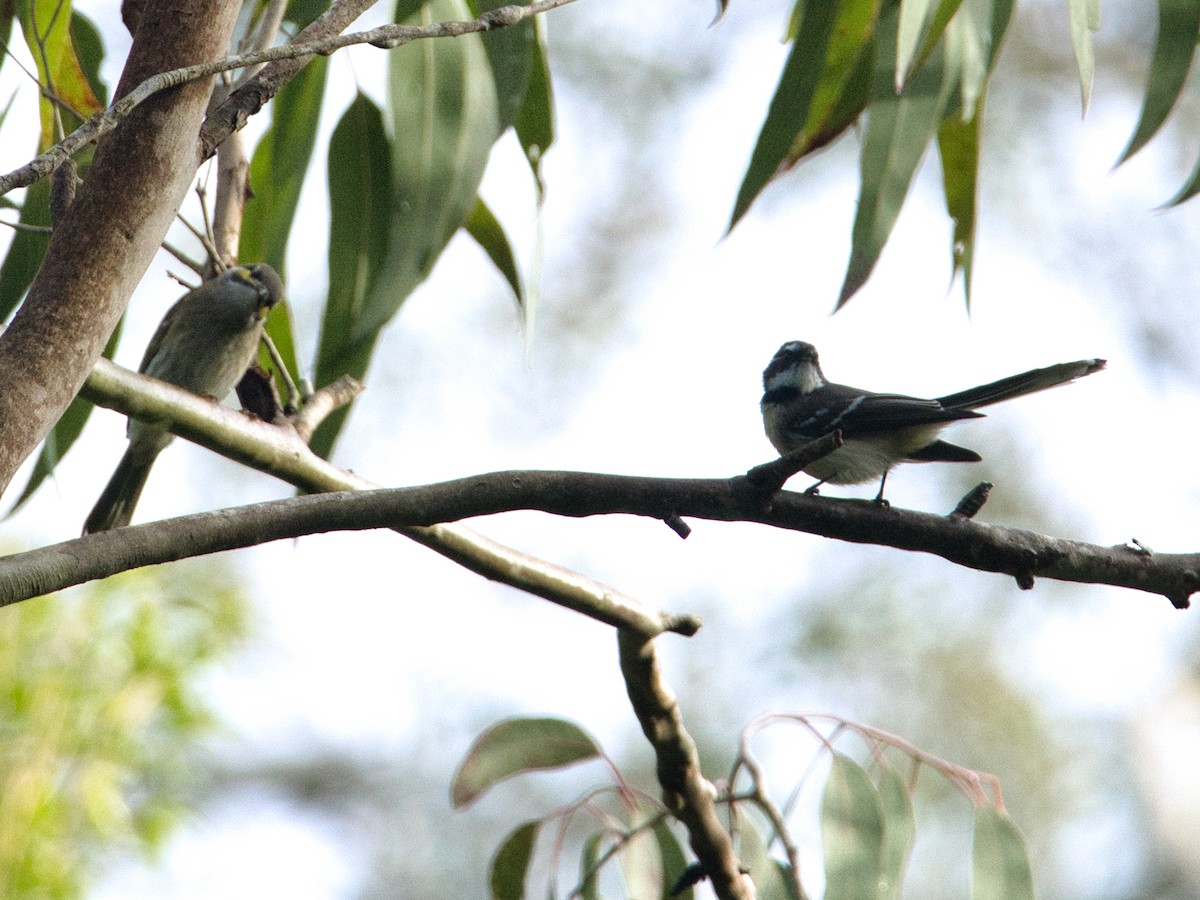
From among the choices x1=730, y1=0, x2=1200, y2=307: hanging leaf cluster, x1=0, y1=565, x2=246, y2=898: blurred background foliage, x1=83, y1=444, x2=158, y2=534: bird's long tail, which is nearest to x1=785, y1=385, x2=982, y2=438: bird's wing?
x1=730, y1=0, x2=1200, y2=307: hanging leaf cluster

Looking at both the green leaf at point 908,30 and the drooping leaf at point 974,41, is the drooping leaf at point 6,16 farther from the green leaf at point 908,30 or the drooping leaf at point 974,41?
the drooping leaf at point 974,41

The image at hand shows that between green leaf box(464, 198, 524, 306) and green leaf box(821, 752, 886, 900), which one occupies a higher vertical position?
green leaf box(464, 198, 524, 306)

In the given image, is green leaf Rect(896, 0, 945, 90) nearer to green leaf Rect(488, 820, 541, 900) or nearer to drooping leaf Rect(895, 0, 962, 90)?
drooping leaf Rect(895, 0, 962, 90)

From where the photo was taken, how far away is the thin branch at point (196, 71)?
4.30 ft

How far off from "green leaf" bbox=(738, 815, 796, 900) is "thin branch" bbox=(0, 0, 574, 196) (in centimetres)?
148

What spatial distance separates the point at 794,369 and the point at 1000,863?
1161 mm

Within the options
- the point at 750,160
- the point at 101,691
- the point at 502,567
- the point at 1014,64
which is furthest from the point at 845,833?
the point at 1014,64

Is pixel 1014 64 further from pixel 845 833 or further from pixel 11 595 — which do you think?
pixel 11 595

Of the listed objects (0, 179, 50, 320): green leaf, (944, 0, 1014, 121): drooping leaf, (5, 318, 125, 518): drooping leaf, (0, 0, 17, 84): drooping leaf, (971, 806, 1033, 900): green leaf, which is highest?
(0, 0, 17, 84): drooping leaf

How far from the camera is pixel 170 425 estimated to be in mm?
1778

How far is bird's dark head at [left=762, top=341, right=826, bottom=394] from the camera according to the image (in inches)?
116

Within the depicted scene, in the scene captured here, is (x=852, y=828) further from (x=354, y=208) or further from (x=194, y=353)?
(x=194, y=353)

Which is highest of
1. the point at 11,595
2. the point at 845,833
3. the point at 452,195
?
the point at 452,195

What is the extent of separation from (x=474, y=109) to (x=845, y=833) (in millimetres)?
1544
